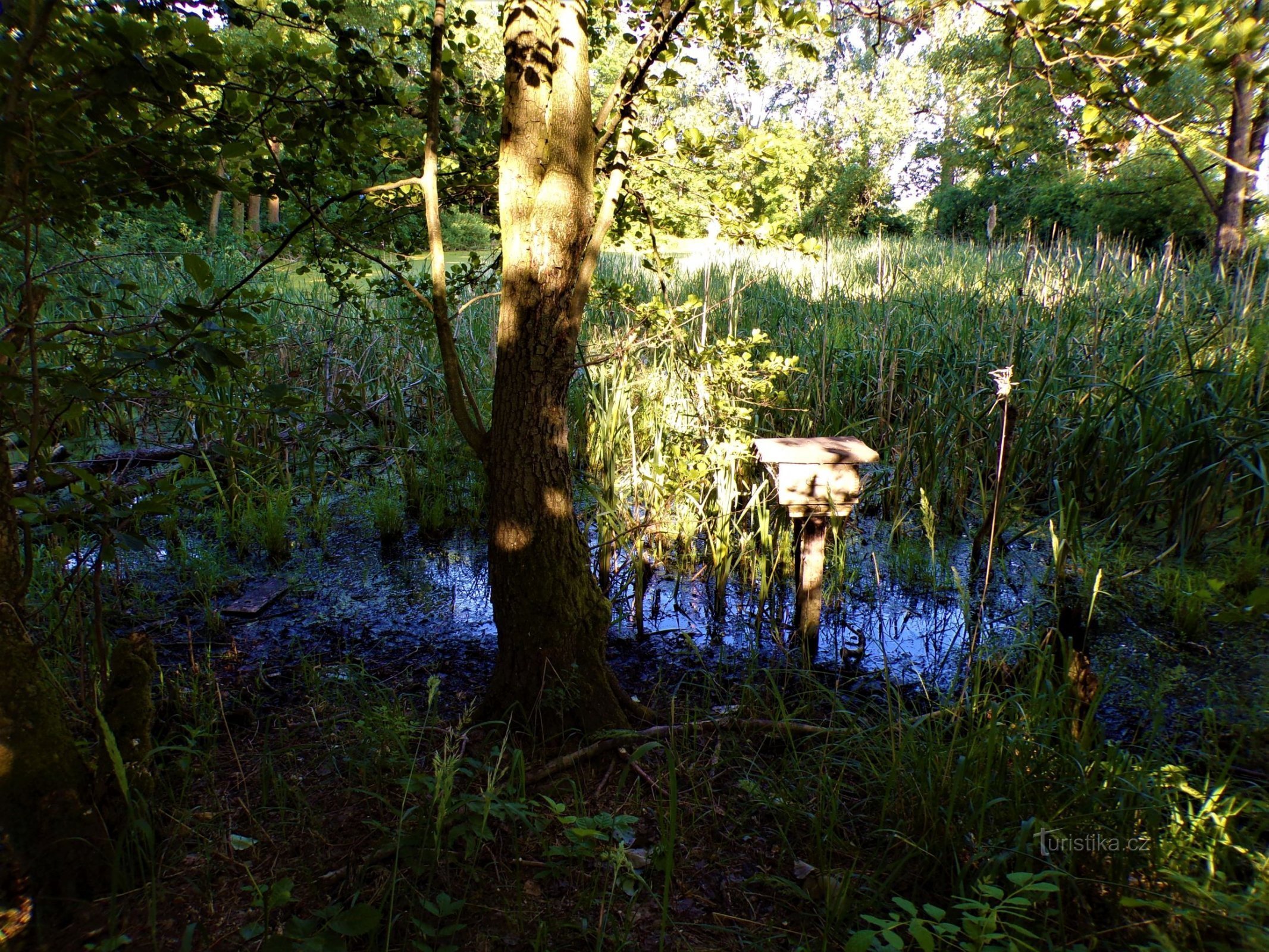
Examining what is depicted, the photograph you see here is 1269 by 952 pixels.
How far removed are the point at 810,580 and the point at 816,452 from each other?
0.54 metres

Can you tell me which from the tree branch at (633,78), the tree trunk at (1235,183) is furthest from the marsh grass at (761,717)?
the tree trunk at (1235,183)

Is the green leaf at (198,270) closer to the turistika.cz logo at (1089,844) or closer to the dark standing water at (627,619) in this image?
the dark standing water at (627,619)

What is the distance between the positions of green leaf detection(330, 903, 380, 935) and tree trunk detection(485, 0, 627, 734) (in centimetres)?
71

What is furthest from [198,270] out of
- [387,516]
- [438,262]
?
[387,516]

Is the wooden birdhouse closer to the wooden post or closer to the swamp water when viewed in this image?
the wooden post

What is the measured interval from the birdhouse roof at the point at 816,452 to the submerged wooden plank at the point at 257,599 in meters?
2.32

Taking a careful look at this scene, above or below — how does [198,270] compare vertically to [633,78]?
below

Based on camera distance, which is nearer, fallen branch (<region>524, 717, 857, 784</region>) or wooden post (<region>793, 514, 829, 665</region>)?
fallen branch (<region>524, 717, 857, 784</region>)

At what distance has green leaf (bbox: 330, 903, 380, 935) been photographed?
1.31 m

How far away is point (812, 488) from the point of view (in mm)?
2734

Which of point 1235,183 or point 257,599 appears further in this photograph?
point 1235,183

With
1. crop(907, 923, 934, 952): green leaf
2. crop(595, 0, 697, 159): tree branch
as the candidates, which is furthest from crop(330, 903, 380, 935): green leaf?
crop(595, 0, 697, 159): tree branch

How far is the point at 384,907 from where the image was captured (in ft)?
5.00

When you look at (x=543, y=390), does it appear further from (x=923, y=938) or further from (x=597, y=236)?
(x=923, y=938)
